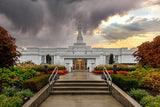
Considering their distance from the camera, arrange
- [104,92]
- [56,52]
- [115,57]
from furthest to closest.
Result: [115,57], [56,52], [104,92]

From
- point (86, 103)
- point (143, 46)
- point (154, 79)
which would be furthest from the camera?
point (143, 46)

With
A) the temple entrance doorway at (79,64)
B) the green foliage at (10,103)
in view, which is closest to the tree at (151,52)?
the green foliage at (10,103)

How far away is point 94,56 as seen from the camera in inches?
991

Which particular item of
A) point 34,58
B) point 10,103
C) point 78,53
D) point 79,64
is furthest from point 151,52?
point 34,58

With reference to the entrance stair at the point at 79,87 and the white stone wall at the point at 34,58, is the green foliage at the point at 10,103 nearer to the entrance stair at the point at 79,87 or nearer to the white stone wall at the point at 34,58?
the entrance stair at the point at 79,87

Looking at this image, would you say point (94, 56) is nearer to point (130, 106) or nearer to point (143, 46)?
point (143, 46)

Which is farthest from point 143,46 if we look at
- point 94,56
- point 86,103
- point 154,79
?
point 94,56

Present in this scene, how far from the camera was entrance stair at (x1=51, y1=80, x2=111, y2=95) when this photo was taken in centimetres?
766

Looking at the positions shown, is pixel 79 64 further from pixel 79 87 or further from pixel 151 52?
pixel 151 52

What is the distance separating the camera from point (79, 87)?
823 centimetres

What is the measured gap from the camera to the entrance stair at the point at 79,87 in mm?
7656

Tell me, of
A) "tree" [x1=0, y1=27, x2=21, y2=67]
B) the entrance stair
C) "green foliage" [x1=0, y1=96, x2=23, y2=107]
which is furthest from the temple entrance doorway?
"green foliage" [x1=0, y1=96, x2=23, y2=107]

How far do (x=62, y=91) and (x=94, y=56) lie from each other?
1803 centimetres

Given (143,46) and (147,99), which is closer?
(147,99)
